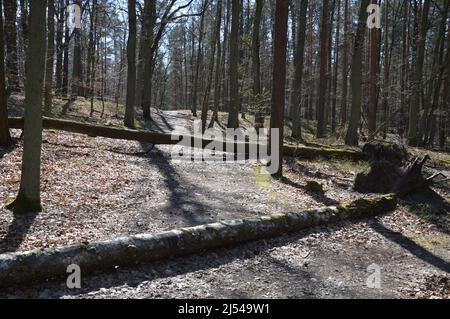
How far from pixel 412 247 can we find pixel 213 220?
3.49 m

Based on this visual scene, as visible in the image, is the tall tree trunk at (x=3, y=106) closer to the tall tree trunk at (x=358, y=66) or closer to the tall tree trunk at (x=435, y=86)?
the tall tree trunk at (x=358, y=66)

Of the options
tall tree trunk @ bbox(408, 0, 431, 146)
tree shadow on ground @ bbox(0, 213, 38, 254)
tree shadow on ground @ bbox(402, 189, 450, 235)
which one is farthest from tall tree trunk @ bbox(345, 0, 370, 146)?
tree shadow on ground @ bbox(0, 213, 38, 254)

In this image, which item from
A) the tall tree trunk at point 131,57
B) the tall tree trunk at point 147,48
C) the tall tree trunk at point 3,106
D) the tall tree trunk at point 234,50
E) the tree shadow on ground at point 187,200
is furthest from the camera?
the tall tree trunk at point 147,48

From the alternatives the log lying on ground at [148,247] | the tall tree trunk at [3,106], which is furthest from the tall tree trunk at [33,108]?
the tall tree trunk at [3,106]

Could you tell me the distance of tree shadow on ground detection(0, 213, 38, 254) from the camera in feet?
17.8

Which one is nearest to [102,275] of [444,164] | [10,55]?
[444,164]

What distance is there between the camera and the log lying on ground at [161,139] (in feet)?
44.2

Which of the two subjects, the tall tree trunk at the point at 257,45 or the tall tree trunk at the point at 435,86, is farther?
the tall tree trunk at the point at 257,45

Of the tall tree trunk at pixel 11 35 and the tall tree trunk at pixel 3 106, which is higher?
the tall tree trunk at pixel 11 35

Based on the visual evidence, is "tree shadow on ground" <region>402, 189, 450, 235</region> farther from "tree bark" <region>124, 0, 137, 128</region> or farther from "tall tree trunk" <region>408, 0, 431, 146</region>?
"tree bark" <region>124, 0, 137, 128</region>

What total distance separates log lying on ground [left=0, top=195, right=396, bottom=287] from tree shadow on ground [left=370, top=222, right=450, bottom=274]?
843 millimetres

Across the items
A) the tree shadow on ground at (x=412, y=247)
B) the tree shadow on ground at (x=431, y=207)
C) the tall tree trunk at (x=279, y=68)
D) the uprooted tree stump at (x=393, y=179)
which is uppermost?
the tall tree trunk at (x=279, y=68)

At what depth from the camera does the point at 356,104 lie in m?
16.8

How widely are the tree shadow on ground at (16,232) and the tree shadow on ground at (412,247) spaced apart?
6085 millimetres
